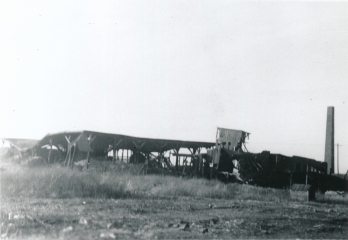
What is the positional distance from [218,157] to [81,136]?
34.3ft

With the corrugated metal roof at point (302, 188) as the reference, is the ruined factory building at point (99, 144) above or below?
above

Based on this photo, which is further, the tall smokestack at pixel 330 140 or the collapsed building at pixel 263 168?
the tall smokestack at pixel 330 140

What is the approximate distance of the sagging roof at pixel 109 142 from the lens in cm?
2005

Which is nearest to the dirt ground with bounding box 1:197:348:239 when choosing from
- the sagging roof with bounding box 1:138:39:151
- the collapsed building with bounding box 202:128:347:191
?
the collapsed building with bounding box 202:128:347:191

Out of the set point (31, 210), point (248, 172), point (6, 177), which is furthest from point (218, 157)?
point (31, 210)

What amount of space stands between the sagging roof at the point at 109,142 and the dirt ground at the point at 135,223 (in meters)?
10.1

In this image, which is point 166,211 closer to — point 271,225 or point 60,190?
point 271,225

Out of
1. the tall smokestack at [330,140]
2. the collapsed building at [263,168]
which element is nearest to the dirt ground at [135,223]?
the collapsed building at [263,168]

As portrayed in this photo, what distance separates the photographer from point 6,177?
37.3 ft

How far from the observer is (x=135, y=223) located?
720 centimetres

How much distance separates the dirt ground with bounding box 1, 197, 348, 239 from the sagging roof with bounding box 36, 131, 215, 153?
10.1m

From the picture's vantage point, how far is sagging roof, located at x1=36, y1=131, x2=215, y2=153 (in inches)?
789

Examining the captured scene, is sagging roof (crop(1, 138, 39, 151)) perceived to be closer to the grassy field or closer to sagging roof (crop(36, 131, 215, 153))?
sagging roof (crop(36, 131, 215, 153))

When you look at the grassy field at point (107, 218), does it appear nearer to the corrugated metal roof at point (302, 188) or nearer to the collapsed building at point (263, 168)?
the corrugated metal roof at point (302, 188)
